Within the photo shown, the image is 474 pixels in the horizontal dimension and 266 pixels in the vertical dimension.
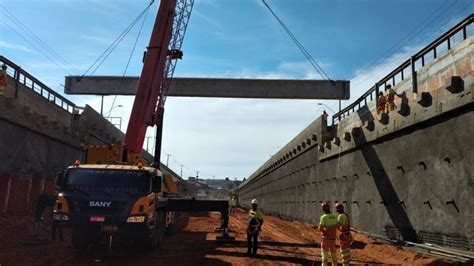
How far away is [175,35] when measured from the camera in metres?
27.2

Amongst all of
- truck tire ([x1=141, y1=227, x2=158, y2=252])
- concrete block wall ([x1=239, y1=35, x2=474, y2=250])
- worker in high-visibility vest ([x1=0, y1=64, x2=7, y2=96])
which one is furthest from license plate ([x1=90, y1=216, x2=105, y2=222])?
worker in high-visibility vest ([x1=0, y1=64, x2=7, y2=96])

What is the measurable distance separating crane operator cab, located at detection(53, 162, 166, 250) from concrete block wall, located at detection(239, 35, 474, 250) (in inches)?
347

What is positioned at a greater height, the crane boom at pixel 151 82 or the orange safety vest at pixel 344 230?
the crane boom at pixel 151 82

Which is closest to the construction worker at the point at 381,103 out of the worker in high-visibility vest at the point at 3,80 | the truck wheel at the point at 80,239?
the truck wheel at the point at 80,239

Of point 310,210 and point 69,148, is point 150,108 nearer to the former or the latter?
point 69,148

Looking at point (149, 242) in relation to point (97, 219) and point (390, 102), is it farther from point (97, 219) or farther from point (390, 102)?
point (390, 102)

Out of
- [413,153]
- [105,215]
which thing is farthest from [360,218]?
[105,215]

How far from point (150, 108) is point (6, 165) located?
7.35 meters

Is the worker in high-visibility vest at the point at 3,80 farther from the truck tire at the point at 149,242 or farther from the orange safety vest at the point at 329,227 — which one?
the orange safety vest at the point at 329,227

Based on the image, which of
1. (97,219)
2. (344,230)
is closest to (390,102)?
(344,230)

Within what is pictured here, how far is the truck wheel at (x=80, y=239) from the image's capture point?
A: 44.4 ft

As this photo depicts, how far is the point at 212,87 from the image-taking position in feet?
122

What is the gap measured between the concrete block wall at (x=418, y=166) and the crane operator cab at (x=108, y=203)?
881 cm

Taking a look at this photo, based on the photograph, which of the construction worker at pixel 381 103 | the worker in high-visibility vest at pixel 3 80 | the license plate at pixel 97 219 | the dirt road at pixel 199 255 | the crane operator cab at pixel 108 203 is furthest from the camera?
the worker in high-visibility vest at pixel 3 80
